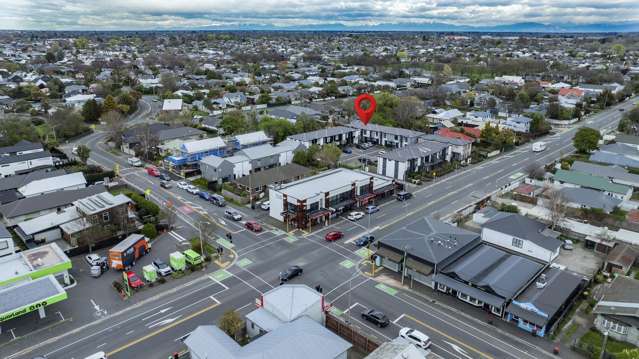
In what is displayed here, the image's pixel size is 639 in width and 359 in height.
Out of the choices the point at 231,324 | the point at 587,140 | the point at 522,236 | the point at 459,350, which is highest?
the point at 587,140

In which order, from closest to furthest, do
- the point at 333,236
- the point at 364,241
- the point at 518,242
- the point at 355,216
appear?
the point at 518,242 < the point at 364,241 < the point at 333,236 < the point at 355,216

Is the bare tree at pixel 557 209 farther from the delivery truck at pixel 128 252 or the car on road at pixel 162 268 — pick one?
the delivery truck at pixel 128 252

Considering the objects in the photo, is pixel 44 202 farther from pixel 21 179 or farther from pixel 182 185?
pixel 182 185

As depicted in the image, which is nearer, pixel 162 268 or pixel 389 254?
pixel 162 268

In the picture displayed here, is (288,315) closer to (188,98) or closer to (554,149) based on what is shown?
(554,149)

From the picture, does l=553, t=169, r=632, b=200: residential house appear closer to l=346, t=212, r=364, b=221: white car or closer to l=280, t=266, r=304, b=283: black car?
l=346, t=212, r=364, b=221: white car

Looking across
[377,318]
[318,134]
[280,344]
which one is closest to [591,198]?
[377,318]
